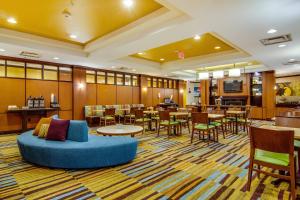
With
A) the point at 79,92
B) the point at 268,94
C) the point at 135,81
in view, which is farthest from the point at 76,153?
the point at 268,94

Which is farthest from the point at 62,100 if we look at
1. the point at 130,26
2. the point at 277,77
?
the point at 277,77

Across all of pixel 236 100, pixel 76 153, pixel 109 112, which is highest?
pixel 236 100

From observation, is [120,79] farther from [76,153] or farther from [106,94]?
[76,153]

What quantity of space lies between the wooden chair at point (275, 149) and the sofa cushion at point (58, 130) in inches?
127

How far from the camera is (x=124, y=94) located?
1031 cm

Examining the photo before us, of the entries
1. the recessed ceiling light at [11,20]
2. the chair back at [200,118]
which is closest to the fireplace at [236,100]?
the chair back at [200,118]

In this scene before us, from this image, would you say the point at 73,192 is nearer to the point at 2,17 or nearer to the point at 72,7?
the point at 72,7

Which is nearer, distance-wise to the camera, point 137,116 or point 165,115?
point 165,115

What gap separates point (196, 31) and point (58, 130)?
358cm

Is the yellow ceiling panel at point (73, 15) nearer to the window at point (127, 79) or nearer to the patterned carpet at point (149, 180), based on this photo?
the patterned carpet at point (149, 180)

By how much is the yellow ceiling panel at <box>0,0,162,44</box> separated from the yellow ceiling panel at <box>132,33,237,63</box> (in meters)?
2.24

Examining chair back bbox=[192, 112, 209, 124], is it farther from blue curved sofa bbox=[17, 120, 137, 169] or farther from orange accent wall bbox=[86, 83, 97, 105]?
orange accent wall bbox=[86, 83, 97, 105]

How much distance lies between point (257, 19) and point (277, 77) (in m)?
10.4

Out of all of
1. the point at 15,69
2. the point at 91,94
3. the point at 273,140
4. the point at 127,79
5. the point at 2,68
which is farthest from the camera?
the point at 127,79
